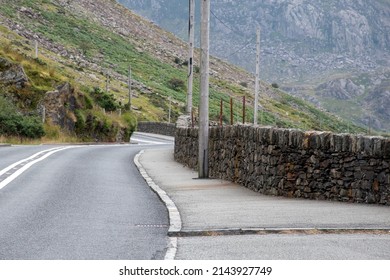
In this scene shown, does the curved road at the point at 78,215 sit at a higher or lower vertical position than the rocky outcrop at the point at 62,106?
lower

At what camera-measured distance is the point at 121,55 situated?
14775 cm

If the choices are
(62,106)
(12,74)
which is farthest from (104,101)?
(12,74)

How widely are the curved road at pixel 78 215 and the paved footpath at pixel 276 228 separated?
20.1 inches

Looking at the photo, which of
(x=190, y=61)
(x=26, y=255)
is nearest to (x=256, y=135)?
(x=26, y=255)

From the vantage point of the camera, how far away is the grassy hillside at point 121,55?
11294 centimetres

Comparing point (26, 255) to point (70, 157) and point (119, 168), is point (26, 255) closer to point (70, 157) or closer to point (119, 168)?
point (119, 168)

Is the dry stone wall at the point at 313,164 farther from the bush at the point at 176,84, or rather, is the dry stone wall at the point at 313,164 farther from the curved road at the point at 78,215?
the bush at the point at 176,84

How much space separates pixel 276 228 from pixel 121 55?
13736 centimetres

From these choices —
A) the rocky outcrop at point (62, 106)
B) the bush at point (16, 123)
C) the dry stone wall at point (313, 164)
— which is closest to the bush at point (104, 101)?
the rocky outcrop at point (62, 106)

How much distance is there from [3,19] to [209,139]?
101m

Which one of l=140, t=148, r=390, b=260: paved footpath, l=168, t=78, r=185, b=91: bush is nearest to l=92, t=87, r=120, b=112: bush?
l=140, t=148, r=390, b=260: paved footpath

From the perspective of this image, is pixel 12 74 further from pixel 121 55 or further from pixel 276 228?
pixel 121 55

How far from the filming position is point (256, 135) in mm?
18953

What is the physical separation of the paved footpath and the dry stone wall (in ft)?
1.35
